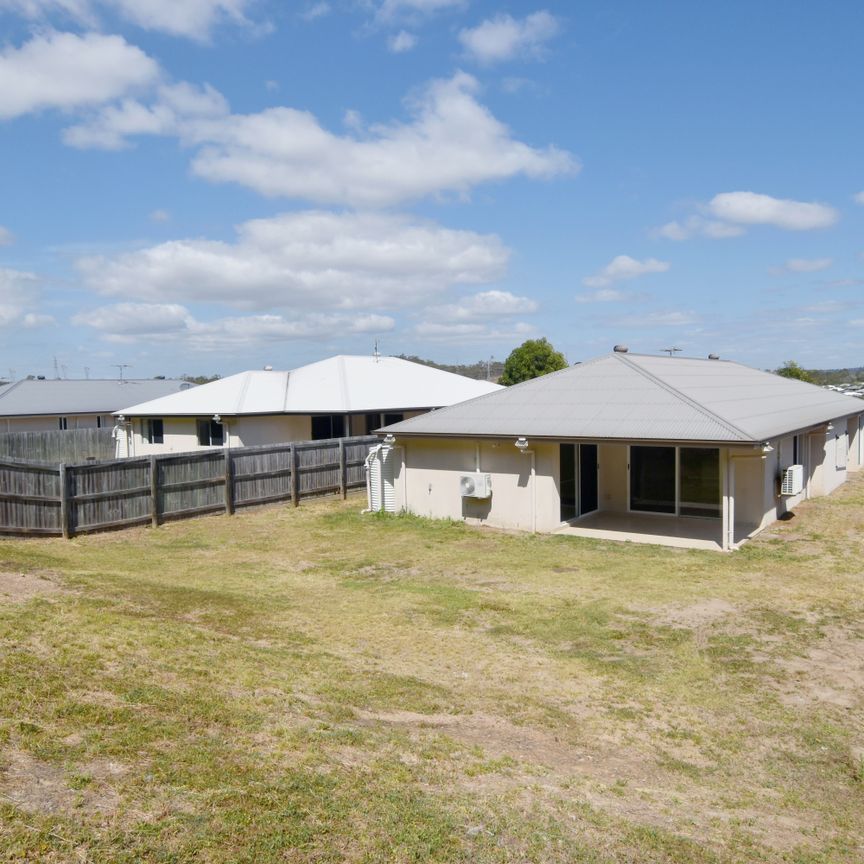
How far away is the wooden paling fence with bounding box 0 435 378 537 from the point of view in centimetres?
1466

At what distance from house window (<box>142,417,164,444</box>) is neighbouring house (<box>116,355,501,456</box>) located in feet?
0.13

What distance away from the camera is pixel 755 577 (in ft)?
38.7

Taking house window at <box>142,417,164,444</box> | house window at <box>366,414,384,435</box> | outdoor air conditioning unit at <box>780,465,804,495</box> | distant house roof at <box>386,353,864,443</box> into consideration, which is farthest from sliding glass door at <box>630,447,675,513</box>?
house window at <box>142,417,164,444</box>

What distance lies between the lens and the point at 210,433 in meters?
27.1

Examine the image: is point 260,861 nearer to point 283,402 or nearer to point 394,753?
point 394,753

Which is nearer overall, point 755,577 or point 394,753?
point 394,753

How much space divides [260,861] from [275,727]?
5.47 feet

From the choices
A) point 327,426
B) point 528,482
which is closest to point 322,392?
point 327,426

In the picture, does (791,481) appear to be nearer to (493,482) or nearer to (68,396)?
(493,482)

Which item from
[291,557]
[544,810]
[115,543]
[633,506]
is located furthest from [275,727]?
[633,506]

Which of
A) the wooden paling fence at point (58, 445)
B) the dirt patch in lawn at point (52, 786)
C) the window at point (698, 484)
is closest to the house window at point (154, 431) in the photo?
the wooden paling fence at point (58, 445)

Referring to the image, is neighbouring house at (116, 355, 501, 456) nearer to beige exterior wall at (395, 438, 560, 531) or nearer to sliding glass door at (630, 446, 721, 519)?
beige exterior wall at (395, 438, 560, 531)

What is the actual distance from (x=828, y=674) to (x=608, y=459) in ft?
32.7

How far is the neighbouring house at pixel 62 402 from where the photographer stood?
120 feet
